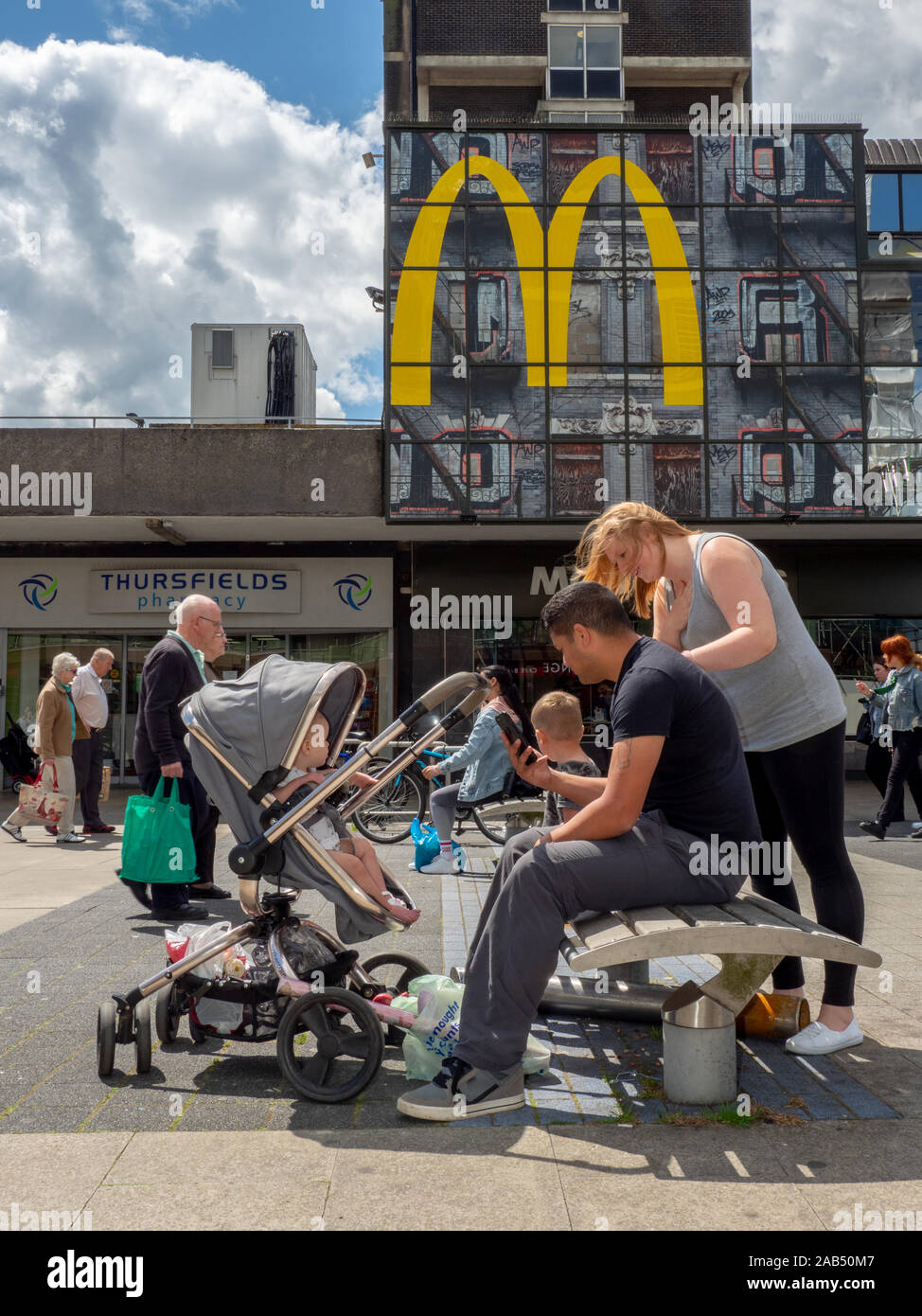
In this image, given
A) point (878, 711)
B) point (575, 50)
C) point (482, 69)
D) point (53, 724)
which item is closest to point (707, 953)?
point (53, 724)

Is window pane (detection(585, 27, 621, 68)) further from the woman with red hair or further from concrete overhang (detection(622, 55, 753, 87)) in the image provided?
the woman with red hair

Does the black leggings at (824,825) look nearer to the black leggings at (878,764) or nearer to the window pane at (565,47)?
the black leggings at (878,764)

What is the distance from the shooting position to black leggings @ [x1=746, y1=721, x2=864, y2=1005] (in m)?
3.60

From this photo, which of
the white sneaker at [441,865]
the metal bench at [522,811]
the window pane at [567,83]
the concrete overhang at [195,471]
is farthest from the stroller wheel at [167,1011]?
the window pane at [567,83]

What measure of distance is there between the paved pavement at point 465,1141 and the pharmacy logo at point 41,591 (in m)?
16.0

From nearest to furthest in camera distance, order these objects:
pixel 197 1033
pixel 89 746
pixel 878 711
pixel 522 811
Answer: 1. pixel 197 1033
2. pixel 522 811
3. pixel 89 746
4. pixel 878 711

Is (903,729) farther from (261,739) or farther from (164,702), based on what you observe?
(261,739)

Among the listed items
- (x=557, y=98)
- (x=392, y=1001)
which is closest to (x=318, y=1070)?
(x=392, y=1001)

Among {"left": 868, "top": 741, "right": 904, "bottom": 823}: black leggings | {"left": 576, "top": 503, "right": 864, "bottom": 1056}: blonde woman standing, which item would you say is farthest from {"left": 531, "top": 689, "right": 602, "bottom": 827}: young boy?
{"left": 868, "top": 741, "right": 904, "bottom": 823}: black leggings

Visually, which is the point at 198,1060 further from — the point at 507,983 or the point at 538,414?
the point at 538,414

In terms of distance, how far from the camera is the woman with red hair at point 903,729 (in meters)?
10.4

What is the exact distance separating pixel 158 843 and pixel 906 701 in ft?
24.3

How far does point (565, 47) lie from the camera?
2923 cm

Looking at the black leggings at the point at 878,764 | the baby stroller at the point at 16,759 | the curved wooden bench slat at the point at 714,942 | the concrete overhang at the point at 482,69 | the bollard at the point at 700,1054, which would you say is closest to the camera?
the curved wooden bench slat at the point at 714,942
